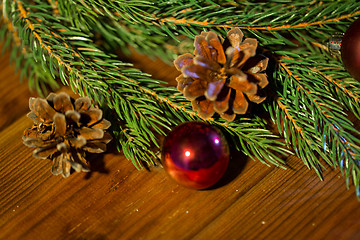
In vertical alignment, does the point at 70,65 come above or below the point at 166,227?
above

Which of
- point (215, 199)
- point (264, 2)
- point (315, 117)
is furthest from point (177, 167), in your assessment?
point (264, 2)

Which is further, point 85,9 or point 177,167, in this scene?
point 85,9

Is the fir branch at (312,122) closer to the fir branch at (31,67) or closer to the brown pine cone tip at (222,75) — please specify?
the brown pine cone tip at (222,75)

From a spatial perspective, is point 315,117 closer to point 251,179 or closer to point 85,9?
point 251,179

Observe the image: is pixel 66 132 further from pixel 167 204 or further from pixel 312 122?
pixel 312 122

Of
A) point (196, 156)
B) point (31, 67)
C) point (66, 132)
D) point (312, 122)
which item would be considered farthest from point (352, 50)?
point (31, 67)
